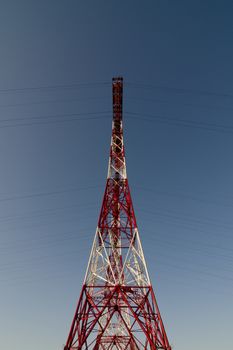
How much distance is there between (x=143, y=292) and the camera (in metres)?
18.0

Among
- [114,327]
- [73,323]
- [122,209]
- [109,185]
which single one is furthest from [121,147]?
[114,327]

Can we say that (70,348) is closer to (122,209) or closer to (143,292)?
(143,292)

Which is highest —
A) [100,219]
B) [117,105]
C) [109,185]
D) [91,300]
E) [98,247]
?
[117,105]

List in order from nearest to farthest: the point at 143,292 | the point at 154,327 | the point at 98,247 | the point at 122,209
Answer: the point at 154,327, the point at 143,292, the point at 98,247, the point at 122,209

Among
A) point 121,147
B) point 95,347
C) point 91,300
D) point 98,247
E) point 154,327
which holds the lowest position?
point 95,347

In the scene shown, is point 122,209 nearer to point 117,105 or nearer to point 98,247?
point 98,247

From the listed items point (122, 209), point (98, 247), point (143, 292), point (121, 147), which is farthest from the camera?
point (121, 147)

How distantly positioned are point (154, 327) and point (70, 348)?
18.5 ft

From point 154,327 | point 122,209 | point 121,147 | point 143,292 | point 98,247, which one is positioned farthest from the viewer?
point 121,147

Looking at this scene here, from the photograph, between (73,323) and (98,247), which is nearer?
(73,323)

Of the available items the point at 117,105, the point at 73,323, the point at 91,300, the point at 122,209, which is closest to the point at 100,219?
the point at 122,209

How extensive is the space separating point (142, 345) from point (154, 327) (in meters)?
1.45

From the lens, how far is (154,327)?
16781mm

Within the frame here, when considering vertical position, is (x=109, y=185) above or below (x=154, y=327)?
above
